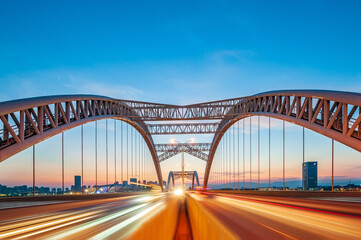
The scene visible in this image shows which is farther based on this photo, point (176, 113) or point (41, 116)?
point (176, 113)

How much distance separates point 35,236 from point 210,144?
74795mm

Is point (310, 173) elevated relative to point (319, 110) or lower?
lower

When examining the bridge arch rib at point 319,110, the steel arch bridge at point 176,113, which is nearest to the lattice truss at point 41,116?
the steel arch bridge at point 176,113

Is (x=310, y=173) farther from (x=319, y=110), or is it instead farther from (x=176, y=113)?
(x=176, y=113)

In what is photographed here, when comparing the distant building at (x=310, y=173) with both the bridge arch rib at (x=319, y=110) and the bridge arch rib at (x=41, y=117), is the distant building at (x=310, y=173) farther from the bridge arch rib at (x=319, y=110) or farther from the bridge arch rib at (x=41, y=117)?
the bridge arch rib at (x=41, y=117)

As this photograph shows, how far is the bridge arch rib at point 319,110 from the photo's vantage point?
27.1 metres

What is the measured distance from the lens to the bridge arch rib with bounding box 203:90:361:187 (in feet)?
88.9

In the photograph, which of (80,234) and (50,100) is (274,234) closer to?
(80,234)

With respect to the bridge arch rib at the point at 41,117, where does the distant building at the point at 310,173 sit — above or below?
below

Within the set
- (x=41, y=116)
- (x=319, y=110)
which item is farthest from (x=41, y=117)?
(x=319, y=110)

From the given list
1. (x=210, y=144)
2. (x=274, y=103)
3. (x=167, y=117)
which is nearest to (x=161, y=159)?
(x=210, y=144)

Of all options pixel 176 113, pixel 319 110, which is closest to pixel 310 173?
pixel 319 110

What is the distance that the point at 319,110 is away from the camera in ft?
105

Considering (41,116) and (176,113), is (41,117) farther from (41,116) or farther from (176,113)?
(176,113)
